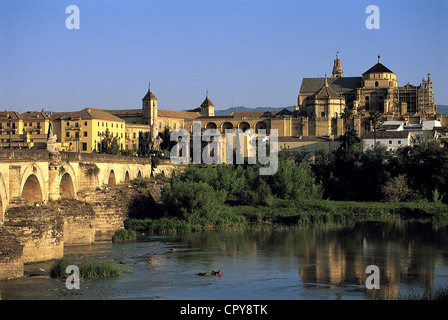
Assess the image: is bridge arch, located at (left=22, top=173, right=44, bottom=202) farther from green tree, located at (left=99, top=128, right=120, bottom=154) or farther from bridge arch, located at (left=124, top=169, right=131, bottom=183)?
green tree, located at (left=99, top=128, right=120, bottom=154)

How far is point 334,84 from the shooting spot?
116 metres

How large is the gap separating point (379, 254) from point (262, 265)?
6.65 m

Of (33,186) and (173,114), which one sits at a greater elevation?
(173,114)

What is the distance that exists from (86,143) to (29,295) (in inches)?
2497

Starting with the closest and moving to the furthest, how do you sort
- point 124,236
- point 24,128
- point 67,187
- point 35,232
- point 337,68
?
point 35,232
point 124,236
point 67,187
point 24,128
point 337,68

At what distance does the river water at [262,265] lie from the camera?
25.4 m

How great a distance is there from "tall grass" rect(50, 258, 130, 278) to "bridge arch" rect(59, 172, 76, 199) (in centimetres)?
1117

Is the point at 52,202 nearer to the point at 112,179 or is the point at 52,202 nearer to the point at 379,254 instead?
the point at 112,179

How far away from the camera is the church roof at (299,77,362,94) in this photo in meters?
115

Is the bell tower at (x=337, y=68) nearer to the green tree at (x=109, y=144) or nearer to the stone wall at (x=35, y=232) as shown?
the green tree at (x=109, y=144)

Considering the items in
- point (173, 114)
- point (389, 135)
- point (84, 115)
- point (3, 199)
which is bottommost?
point (3, 199)

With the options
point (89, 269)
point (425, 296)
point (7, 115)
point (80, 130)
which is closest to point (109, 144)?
point (80, 130)

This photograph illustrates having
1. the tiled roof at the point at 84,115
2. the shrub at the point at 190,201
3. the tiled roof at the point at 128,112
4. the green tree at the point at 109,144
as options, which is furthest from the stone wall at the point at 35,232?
the tiled roof at the point at 128,112

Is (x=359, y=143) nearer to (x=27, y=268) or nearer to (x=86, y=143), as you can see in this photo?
(x=86, y=143)
